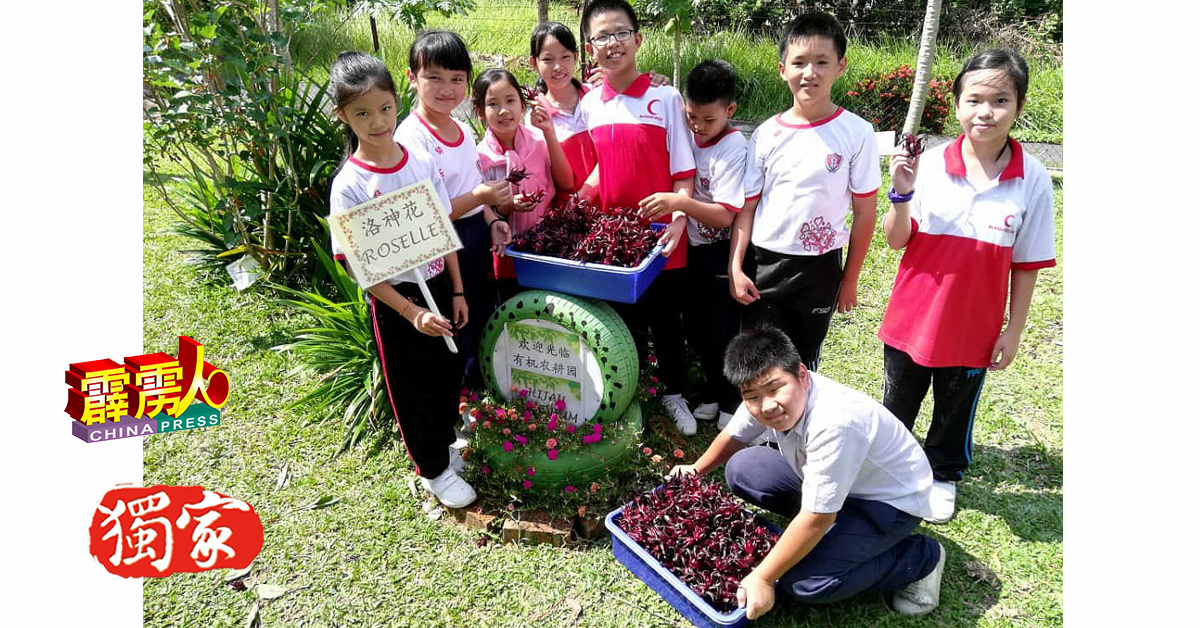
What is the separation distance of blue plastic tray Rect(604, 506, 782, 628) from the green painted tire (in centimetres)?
52

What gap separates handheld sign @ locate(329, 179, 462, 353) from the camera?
8.59ft

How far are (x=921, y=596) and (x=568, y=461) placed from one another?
4.53 ft

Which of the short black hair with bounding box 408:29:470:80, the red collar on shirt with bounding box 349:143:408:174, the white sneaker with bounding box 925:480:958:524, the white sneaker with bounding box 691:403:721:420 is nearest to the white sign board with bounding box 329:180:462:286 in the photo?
the red collar on shirt with bounding box 349:143:408:174

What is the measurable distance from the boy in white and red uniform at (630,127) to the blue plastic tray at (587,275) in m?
0.18

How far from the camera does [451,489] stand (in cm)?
317

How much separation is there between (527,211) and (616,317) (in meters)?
0.59

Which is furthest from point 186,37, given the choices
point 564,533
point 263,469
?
point 564,533

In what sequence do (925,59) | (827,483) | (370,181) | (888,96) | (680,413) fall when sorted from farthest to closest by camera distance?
1. (888,96)
2. (925,59)
3. (680,413)
4. (370,181)
5. (827,483)

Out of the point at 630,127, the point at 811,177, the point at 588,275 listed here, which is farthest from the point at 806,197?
the point at 588,275

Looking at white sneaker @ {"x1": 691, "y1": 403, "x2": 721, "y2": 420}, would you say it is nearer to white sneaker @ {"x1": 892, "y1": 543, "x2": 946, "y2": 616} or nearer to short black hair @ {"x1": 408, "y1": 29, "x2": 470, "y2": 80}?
white sneaker @ {"x1": 892, "y1": 543, "x2": 946, "y2": 616}

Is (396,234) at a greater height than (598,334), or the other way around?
(396,234)

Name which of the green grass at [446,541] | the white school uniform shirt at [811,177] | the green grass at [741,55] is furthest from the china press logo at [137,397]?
the green grass at [741,55]

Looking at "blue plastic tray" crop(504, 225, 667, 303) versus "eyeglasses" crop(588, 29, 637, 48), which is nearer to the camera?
"blue plastic tray" crop(504, 225, 667, 303)

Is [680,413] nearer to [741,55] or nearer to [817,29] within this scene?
[817,29]
